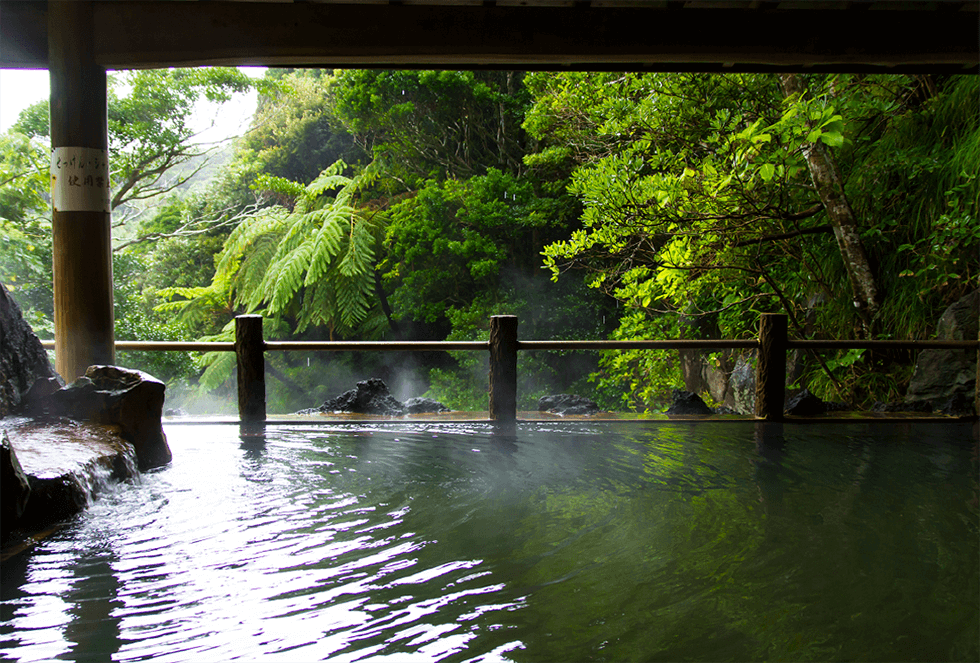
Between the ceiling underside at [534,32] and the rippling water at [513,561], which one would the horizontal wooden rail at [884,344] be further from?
the ceiling underside at [534,32]

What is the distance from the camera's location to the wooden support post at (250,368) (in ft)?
15.4

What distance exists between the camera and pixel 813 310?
658 cm

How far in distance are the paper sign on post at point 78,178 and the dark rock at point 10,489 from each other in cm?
161

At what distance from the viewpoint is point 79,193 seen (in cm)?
369

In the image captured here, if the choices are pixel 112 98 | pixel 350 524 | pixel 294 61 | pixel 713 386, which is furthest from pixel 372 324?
pixel 350 524

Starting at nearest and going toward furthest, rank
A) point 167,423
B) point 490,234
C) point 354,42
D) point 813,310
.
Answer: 1. point 354,42
2. point 167,423
3. point 813,310
4. point 490,234

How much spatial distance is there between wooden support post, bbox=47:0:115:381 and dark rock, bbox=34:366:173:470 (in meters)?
0.34

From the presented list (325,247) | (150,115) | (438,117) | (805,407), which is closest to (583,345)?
(805,407)

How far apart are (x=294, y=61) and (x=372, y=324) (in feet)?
25.8

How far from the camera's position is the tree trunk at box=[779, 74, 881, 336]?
224 inches

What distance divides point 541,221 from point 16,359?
264 inches

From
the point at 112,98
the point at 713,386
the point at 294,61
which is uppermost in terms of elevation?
the point at 112,98

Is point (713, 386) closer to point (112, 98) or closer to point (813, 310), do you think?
point (813, 310)

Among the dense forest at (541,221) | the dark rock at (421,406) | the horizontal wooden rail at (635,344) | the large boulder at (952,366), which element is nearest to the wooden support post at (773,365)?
the horizontal wooden rail at (635,344)
